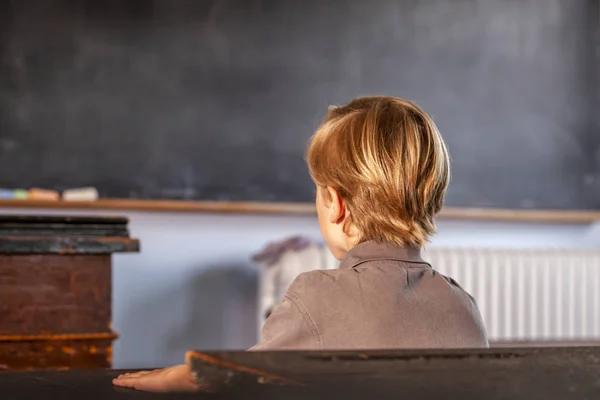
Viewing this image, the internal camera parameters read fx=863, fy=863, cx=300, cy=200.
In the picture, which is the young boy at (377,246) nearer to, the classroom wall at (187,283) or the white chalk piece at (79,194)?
the white chalk piece at (79,194)

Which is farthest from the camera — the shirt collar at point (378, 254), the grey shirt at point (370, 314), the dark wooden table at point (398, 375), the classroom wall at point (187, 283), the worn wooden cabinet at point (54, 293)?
the classroom wall at point (187, 283)

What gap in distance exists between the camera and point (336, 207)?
1402 millimetres

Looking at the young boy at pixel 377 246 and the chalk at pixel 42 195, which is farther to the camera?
the chalk at pixel 42 195

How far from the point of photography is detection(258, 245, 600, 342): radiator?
381 cm

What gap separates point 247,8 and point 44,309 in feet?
7.95

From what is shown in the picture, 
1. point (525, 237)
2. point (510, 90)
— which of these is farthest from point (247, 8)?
point (525, 237)

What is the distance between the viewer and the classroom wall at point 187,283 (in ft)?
11.6

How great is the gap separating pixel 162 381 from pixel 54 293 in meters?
0.87

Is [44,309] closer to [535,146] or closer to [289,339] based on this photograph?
[289,339]

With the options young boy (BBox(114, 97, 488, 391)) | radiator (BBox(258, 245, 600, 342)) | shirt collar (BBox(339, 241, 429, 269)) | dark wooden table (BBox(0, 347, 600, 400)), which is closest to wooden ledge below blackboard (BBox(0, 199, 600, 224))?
radiator (BBox(258, 245, 600, 342))

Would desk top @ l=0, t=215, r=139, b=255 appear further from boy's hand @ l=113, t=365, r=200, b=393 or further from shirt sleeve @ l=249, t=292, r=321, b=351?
boy's hand @ l=113, t=365, r=200, b=393

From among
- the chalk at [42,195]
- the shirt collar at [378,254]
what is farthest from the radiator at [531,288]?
the shirt collar at [378,254]

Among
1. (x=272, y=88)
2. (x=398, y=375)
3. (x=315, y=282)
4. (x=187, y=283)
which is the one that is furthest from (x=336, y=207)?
(x=272, y=88)

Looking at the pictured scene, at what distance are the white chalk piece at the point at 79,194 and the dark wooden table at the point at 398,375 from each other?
275cm
